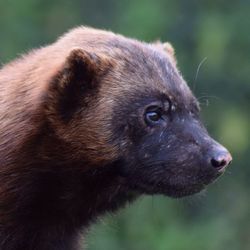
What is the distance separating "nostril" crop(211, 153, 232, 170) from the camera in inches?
269

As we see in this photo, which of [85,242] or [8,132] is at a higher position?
[8,132]

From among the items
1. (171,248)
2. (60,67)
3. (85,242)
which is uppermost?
(60,67)

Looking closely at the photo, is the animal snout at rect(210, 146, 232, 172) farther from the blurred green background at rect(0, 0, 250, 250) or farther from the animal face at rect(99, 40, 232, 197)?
the blurred green background at rect(0, 0, 250, 250)

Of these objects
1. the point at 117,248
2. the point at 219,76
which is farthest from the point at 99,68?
the point at 219,76

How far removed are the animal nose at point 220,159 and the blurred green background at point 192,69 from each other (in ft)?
29.4

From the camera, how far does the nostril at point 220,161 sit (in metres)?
6.83

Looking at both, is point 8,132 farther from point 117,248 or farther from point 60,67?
point 117,248

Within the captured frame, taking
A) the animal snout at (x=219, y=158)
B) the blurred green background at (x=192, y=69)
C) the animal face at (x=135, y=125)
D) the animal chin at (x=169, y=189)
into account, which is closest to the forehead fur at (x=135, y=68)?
the animal face at (x=135, y=125)

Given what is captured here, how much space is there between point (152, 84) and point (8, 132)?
30.4 inches

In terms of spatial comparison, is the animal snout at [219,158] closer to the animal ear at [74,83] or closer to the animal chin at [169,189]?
the animal chin at [169,189]

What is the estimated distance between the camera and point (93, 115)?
6965mm

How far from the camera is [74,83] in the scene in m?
6.98

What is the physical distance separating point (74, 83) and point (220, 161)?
85 cm

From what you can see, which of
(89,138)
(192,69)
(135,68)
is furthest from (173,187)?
(192,69)
